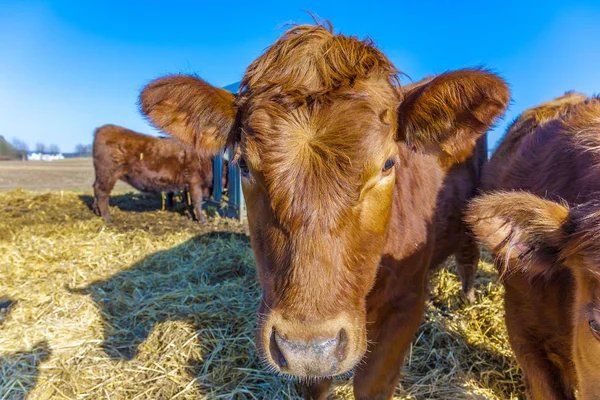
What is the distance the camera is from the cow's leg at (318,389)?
8.56ft

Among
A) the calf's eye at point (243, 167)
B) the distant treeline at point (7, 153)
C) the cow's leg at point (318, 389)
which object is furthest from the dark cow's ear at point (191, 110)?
the distant treeline at point (7, 153)

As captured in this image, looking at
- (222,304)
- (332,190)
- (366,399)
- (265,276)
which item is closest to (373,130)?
(332,190)

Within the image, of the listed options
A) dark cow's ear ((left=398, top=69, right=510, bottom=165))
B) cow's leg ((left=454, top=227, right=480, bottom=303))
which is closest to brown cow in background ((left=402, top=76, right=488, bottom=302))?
cow's leg ((left=454, top=227, right=480, bottom=303))

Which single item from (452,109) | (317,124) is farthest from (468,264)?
(317,124)

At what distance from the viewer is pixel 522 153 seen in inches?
107

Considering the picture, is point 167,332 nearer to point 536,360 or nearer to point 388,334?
point 388,334

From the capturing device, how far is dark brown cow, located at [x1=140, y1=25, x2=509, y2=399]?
1.48 m

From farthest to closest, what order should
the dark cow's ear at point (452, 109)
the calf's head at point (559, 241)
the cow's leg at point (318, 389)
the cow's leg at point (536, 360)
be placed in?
the cow's leg at point (318, 389) < the cow's leg at point (536, 360) < the dark cow's ear at point (452, 109) < the calf's head at point (559, 241)

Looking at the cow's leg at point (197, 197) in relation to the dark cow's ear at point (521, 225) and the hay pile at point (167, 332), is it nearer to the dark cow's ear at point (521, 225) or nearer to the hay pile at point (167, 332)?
the hay pile at point (167, 332)

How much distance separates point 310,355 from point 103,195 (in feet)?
32.6

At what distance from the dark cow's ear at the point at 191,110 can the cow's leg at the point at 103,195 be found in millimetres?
8154

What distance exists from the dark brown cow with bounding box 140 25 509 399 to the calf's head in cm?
50

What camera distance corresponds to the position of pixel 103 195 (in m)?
9.90

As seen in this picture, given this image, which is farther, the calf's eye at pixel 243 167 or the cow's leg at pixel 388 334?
the cow's leg at pixel 388 334
